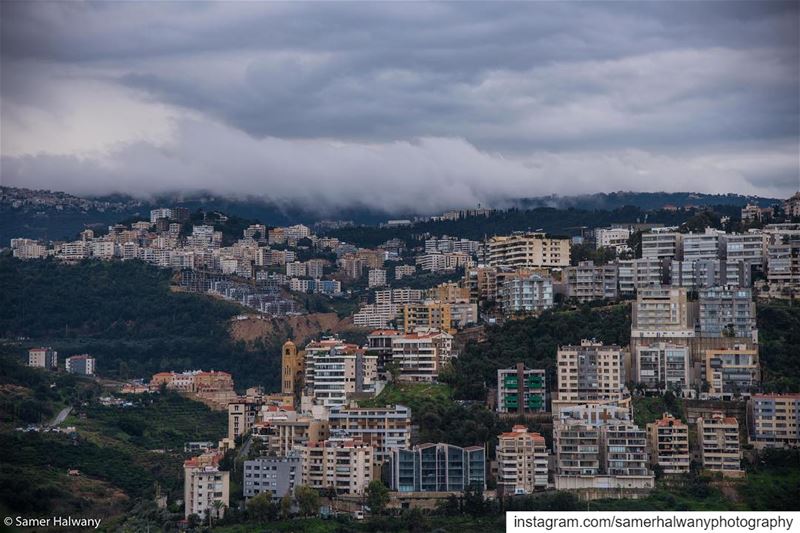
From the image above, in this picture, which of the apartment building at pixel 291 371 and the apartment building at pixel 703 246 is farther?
the apartment building at pixel 703 246

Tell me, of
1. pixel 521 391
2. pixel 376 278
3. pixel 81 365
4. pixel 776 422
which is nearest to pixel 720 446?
pixel 776 422

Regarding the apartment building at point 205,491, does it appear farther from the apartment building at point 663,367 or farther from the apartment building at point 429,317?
the apartment building at point 429,317

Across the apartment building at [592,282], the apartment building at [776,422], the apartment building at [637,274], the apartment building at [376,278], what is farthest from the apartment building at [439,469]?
the apartment building at [376,278]

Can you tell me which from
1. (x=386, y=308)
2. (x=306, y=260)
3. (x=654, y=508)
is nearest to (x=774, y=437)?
(x=654, y=508)

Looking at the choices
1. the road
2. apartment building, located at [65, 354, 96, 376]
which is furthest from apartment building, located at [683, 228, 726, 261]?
apartment building, located at [65, 354, 96, 376]

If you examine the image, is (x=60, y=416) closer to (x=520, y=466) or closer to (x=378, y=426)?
(x=378, y=426)

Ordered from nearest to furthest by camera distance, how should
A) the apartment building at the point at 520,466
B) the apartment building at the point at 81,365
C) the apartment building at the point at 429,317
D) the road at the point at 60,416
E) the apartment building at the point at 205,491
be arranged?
the apartment building at the point at 205,491
the apartment building at the point at 520,466
the apartment building at the point at 429,317
the road at the point at 60,416
the apartment building at the point at 81,365

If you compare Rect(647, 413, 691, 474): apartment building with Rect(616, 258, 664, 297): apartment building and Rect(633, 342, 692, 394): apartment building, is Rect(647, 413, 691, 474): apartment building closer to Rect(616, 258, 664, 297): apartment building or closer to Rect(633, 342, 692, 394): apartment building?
Rect(633, 342, 692, 394): apartment building
